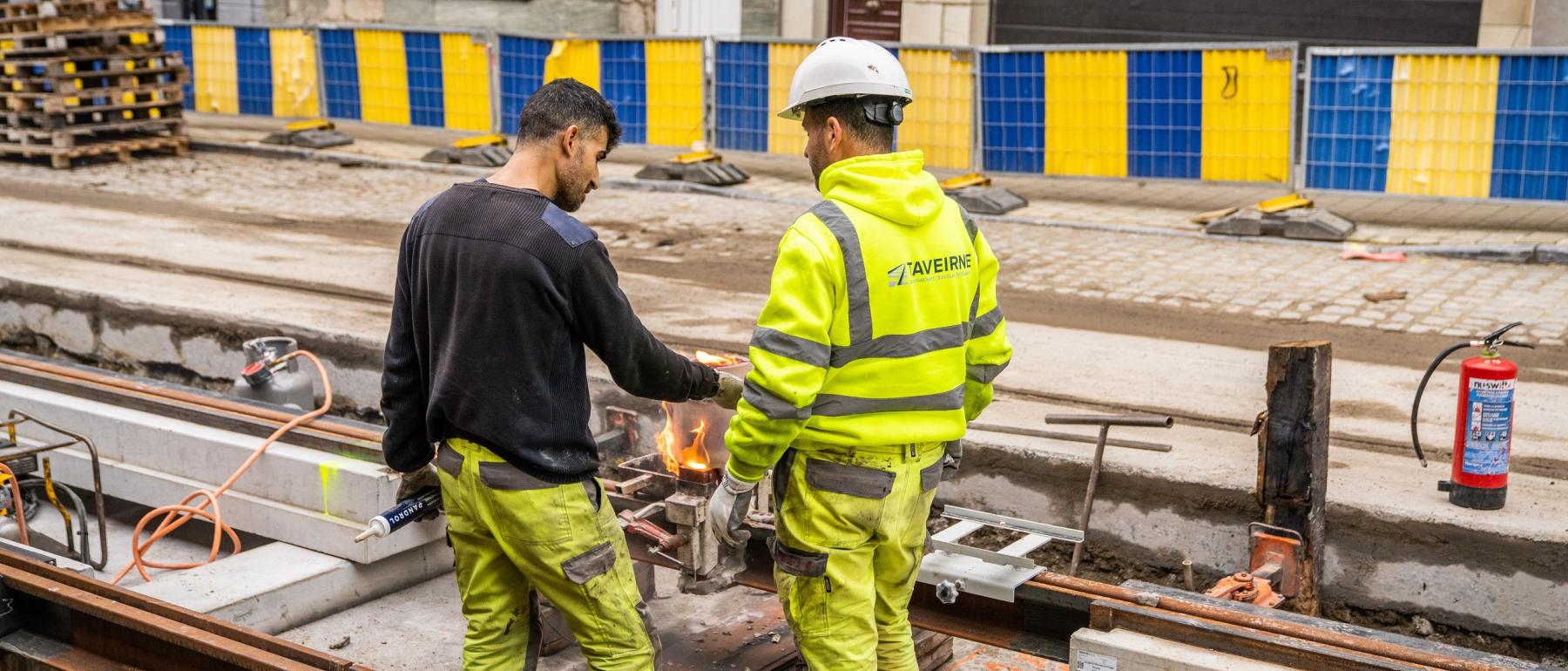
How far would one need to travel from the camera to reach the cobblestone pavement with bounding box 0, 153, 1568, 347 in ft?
31.3

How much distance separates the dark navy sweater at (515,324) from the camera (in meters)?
3.78

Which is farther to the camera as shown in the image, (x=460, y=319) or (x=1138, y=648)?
(x=1138, y=648)

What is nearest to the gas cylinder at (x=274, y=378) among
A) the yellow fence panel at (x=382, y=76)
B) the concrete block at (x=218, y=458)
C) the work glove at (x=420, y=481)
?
the concrete block at (x=218, y=458)

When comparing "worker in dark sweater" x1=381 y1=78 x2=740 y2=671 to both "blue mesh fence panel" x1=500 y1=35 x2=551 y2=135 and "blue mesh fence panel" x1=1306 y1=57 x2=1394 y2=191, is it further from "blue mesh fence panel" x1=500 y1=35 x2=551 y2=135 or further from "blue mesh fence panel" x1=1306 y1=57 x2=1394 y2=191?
"blue mesh fence panel" x1=500 y1=35 x2=551 y2=135

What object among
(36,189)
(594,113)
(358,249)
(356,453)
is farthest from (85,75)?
(594,113)

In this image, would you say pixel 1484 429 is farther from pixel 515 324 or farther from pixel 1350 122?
pixel 1350 122

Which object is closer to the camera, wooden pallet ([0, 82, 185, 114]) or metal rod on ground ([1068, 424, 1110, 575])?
metal rod on ground ([1068, 424, 1110, 575])

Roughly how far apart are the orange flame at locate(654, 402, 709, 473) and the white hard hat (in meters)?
1.60

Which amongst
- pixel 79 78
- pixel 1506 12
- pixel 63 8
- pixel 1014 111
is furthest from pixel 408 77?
pixel 1506 12

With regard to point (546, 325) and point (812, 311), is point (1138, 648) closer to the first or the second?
point (812, 311)

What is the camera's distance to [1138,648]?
13.9 ft

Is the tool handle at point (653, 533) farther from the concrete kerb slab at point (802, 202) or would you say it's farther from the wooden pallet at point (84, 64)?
the wooden pallet at point (84, 64)

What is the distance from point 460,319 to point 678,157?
1132cm

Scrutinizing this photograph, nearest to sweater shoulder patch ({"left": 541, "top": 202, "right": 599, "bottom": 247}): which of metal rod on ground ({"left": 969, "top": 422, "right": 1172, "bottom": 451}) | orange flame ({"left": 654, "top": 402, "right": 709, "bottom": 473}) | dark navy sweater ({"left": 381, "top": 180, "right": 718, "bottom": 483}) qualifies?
dark navy sweater ({"left": 381, "top": 180, "right": 718, "bottom": 483})
